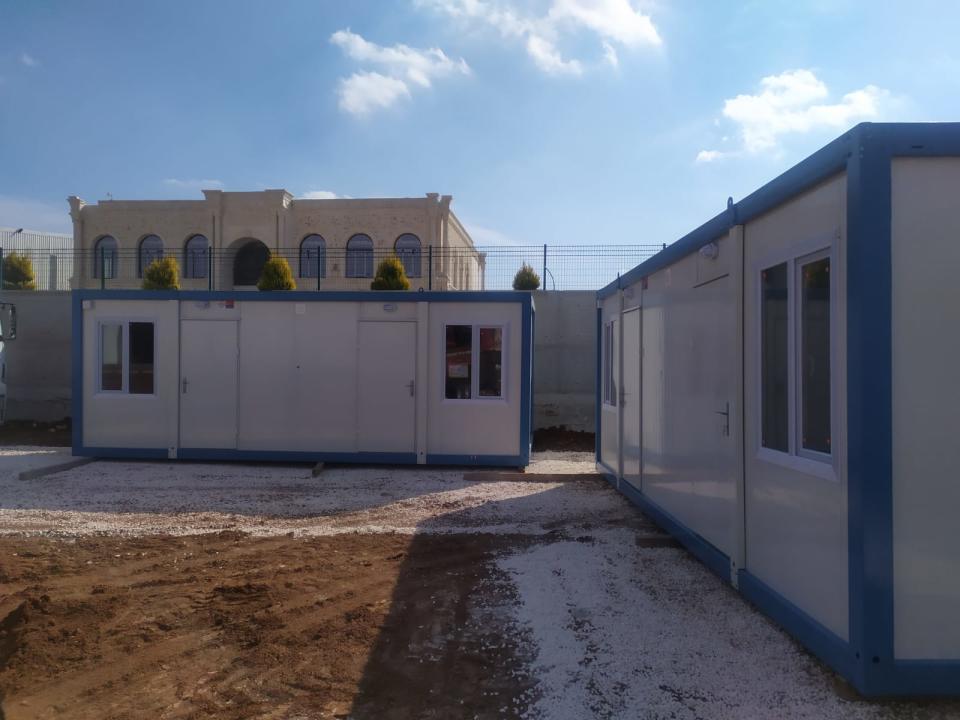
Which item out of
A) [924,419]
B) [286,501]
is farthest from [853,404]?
[286,501]

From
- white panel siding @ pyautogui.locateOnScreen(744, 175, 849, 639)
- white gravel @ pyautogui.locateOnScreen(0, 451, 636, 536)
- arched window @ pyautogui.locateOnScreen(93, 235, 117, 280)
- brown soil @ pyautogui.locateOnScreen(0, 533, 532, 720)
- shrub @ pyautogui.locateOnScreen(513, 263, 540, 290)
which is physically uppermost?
arched window @ pyautogui.locateOnScreen(93, 235, 117, 280)

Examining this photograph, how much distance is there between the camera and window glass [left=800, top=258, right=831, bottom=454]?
4102 millimetres

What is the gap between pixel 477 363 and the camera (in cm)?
1096

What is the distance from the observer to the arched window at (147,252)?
26.4 m

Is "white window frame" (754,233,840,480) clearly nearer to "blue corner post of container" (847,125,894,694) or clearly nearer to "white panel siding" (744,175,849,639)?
"white panel siding" (744,175,849,639)


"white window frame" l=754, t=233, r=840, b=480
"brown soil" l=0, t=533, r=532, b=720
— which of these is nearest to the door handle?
"white window frame" l=754, t=233, r=840, b=480

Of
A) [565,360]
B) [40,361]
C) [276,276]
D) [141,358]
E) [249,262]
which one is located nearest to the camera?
[141,358]

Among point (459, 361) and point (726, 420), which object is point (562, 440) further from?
point (726, 420)

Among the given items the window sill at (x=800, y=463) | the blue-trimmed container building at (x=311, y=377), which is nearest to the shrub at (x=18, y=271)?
the blue-trimmed container building at (x=311, y=377)

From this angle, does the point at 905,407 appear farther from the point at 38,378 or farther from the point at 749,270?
the point at 38,378

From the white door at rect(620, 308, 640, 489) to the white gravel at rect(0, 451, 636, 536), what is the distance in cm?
48

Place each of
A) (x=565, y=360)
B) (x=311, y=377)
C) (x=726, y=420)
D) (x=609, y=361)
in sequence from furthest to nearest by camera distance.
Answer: (x=565, y=360), (x=311, y=377), (x=609, y=361), (x=726, y=420)

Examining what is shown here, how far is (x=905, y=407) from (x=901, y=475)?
32 cm

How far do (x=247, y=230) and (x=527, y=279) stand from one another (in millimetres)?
15034
